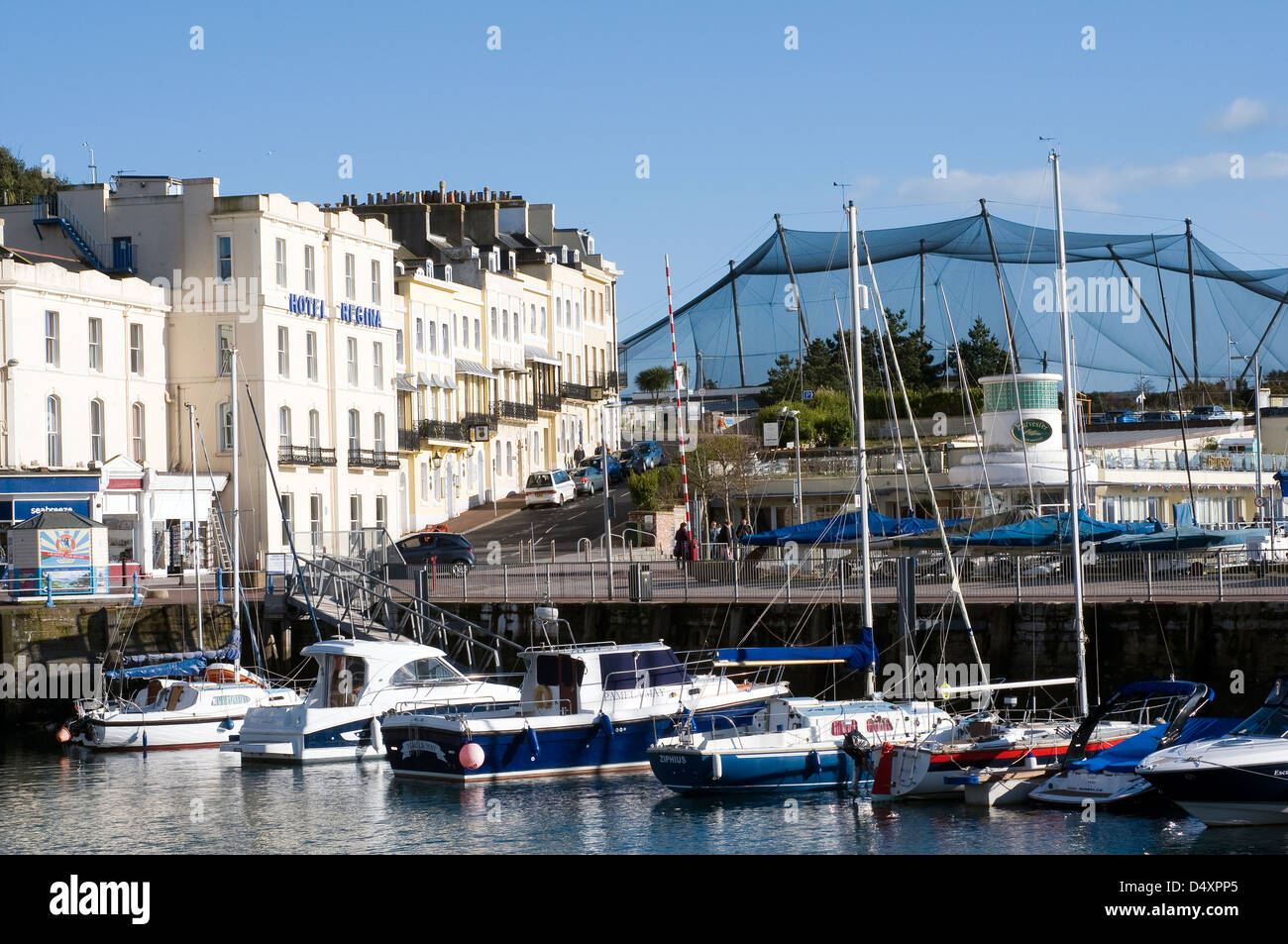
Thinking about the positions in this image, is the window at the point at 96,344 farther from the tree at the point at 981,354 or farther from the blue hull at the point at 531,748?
the tree at the point at 981,354

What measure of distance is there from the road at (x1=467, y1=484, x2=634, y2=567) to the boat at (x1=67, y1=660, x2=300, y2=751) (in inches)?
759

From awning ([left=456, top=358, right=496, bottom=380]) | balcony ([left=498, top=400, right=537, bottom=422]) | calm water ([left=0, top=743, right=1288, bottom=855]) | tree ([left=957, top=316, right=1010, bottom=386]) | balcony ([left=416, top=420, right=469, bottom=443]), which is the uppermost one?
tree ([left=957, top=316, right=1010, bottom=386])

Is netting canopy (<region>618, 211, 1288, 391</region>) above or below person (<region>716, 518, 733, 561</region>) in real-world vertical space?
above

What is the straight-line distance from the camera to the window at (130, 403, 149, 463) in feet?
177

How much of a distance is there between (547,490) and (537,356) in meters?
10.9

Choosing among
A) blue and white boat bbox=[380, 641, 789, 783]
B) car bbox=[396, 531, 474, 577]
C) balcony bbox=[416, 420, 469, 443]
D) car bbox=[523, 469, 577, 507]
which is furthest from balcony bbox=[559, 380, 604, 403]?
blue and white boat bbox=[380, 641, 789, 783]

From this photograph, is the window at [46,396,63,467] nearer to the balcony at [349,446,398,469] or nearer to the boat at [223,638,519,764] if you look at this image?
the balcony at [349,446,398,469]

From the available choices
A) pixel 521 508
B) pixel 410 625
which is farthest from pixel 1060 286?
pixel 521 508

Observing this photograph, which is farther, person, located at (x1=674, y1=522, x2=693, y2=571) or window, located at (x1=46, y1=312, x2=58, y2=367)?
window, located at (x1=46, y1=312, x2=58, y2=367)

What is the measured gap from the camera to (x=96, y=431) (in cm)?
5209

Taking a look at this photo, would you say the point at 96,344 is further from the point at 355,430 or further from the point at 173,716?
the point at 173,716

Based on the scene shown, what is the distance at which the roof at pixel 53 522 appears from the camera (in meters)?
41.8
